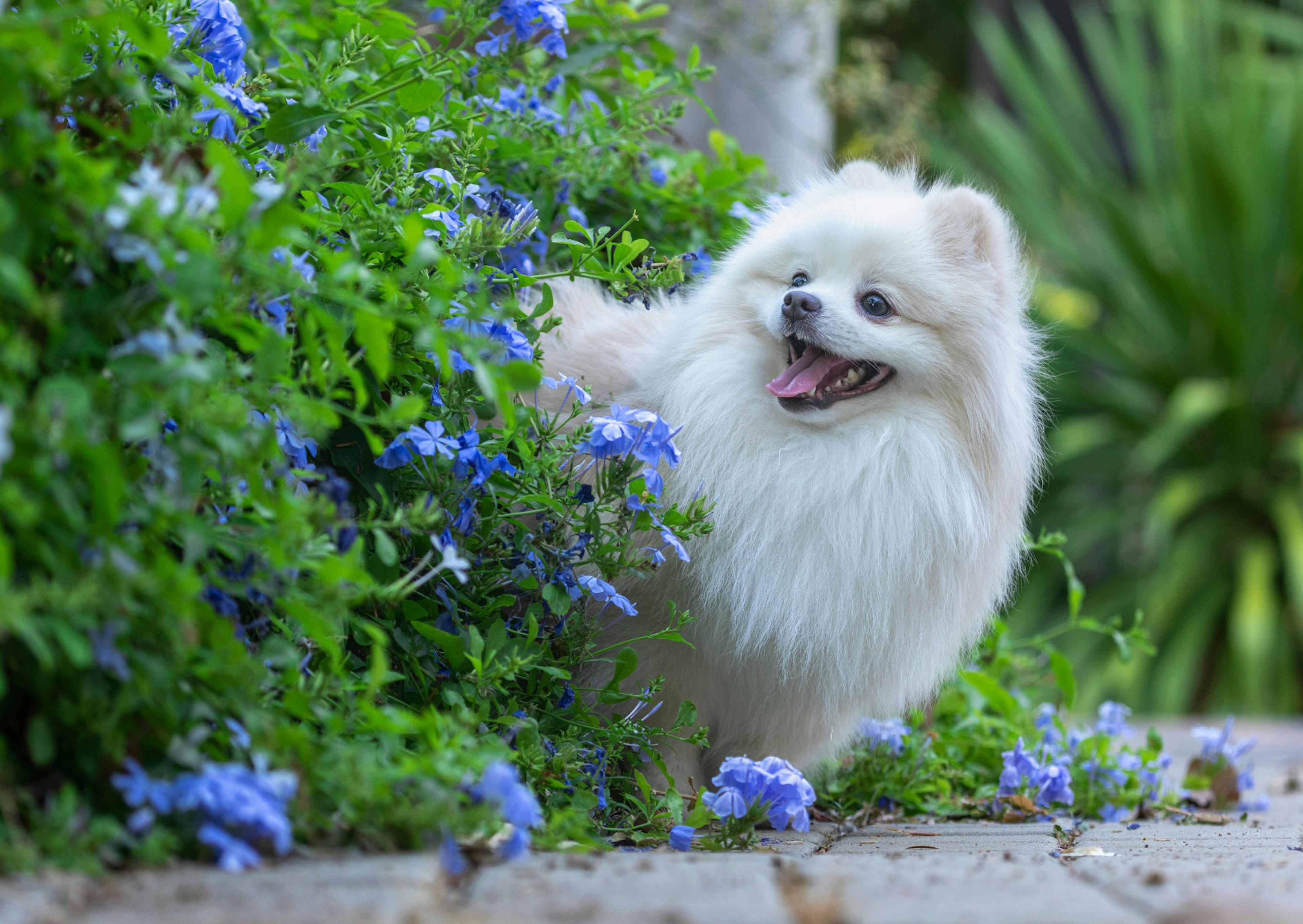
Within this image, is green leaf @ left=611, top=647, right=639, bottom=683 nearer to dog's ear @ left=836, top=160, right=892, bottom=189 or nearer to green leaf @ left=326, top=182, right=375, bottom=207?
green leaf @ left=326, top=182, right=375, bottom=207

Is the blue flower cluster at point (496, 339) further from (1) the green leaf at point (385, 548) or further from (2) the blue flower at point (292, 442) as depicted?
(1) the green leaf at point (385, 548)

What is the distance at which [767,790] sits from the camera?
6.21ft

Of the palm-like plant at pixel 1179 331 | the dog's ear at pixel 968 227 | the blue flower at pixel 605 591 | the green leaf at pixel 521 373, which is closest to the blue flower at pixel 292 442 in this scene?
the green leaf at pixel 521 373

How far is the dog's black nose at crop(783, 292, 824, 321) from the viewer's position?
2.24 metres

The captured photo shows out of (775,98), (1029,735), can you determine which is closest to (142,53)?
(1029,735)

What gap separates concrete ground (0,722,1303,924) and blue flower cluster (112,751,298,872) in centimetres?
3

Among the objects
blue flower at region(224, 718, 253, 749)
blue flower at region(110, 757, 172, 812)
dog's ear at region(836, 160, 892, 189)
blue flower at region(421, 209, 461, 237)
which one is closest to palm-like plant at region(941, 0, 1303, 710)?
dog's ear at region(836, 160, 892, 189)

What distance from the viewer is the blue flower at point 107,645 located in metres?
1.20

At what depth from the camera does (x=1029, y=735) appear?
9.00ft

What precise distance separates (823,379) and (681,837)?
3.09 feet

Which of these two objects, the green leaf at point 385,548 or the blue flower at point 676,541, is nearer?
the green leaf at point 385,548

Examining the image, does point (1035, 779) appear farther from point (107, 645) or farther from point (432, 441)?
point (107, 645)

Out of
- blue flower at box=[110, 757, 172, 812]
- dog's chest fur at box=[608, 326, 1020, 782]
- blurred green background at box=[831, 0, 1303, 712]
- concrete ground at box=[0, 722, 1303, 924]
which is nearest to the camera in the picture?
concrete ground at box=[0, 722, 1303, 924]

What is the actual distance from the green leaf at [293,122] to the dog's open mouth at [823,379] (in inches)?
38.0
